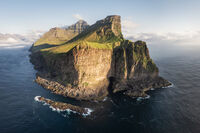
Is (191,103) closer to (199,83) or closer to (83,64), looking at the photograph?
(199,83)

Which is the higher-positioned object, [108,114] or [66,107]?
[66,107]

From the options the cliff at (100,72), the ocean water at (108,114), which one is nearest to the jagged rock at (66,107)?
the ocean water at (108,114)

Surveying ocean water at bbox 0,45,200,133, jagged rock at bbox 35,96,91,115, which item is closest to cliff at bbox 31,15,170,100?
ocean water at bbox 0,45,200,133

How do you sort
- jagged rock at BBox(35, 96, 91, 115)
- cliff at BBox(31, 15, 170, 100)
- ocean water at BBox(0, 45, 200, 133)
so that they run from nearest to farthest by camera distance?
ocean water at BBox(0, 45, 200, 133) < jagged rock at BBox(35, 96, 91, 115) < cliff at BBox(31, 15, 170, 100)

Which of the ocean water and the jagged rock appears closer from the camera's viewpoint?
the ocean water

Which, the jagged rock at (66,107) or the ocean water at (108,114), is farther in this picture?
the jagged rock at (66,107)

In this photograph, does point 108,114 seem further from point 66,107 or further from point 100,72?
point 100,72

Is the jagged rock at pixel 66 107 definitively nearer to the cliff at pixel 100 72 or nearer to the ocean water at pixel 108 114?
the ocean water at pixel 108 114

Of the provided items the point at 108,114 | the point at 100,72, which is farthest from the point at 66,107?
the point at 100,72

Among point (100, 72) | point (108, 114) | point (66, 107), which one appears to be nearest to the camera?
point (108, 114)

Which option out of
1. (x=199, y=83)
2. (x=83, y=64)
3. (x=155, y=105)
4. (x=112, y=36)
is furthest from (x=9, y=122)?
(x=199, y=83)

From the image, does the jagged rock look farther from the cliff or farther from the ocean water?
the cliff
